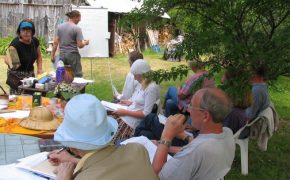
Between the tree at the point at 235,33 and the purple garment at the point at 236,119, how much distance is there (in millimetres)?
1042

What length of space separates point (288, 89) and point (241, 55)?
27.9 feet

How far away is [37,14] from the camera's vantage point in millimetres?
16656

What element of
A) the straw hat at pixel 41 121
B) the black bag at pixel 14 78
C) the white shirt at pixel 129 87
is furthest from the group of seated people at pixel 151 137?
the black bag at pixel 14 78

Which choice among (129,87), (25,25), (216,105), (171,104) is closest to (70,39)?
(25,25)

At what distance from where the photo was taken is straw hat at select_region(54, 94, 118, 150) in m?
1.94

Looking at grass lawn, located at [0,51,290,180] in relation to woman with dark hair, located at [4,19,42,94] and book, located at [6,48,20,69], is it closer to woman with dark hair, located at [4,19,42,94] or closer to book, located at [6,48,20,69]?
woman with dark hair, located at [4,19,42,94]

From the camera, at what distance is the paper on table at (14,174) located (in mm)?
2408

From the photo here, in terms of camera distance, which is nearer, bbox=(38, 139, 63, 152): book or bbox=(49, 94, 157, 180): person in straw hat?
bbox=(49, 94, 157, 180): person in straw hat

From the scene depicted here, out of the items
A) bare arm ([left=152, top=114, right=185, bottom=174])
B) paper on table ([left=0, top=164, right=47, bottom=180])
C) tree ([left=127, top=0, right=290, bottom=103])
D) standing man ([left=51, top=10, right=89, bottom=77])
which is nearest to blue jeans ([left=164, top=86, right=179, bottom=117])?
tree ([left=127, top=0, right=290, bottom=103])

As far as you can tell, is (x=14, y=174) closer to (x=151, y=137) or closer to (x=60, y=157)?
(x=60, y=157)

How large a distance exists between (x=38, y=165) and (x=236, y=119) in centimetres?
274

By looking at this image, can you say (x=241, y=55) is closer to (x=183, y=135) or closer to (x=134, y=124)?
(x=183, y=135)

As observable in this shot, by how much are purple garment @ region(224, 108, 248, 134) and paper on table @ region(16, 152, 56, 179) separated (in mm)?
2585

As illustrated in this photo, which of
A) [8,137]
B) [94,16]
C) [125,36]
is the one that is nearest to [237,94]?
[8,137]
